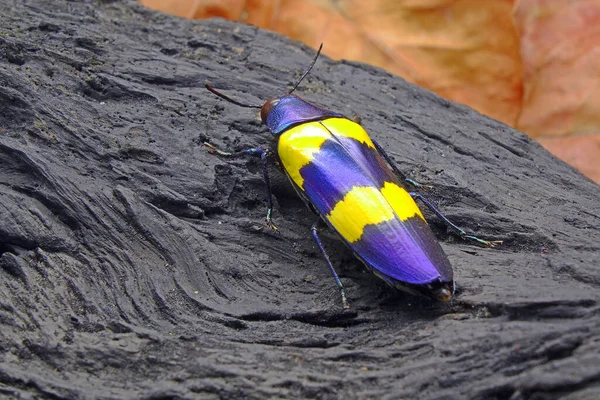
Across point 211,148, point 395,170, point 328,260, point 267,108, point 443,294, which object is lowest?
point 443,294

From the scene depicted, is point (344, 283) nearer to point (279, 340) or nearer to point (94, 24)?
point (279, 340)

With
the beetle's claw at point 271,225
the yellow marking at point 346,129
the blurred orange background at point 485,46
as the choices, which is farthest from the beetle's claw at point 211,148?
the blurred orange background at point 485,46

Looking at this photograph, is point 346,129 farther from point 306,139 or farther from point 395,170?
point 395,170

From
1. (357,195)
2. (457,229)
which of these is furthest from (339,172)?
(457,229)

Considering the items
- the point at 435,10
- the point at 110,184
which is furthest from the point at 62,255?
the point at 435,10

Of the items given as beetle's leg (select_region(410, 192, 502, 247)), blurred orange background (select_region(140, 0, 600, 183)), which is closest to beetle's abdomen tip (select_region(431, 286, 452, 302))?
beetle's leg (select_region(410, 192, 502, 247))
